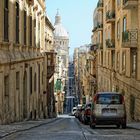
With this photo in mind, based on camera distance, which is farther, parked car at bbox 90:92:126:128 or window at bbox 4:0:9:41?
window at bbox 4:0:9:41

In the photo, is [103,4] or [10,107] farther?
[103,4]

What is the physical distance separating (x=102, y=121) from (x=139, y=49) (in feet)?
34.6

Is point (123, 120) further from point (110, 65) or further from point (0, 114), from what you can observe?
point (110, 65)

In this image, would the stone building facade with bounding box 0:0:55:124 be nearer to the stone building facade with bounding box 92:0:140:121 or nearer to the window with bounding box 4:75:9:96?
the window with bounding box 4:75:9:96

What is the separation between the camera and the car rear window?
1977 centimetres

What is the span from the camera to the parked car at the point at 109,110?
19625 millimetres

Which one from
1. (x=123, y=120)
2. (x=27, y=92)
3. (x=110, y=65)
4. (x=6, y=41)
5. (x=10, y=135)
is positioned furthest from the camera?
(x=110, y=65)

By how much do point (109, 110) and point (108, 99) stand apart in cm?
50

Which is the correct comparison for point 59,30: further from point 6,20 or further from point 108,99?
point 108,99

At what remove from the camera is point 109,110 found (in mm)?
19688

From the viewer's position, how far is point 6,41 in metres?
22.9

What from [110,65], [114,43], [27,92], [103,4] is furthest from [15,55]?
[103,4]

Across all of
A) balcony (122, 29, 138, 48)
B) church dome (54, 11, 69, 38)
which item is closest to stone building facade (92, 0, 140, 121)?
balcony (122, 29, 138, 48)

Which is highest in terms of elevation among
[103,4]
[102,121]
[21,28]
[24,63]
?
[103,4]
